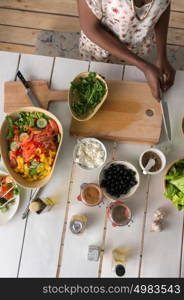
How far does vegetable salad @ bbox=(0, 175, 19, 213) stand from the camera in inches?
58.4

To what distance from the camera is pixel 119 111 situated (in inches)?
61.2

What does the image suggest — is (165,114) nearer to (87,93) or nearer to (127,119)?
(127,119)

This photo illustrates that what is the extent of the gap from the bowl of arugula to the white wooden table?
0.43ft

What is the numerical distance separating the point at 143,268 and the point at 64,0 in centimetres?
197

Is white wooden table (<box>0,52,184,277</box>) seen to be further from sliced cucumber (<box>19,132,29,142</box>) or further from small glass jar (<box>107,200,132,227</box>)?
sliced cucumber (<box>19,132,29,142</box>)

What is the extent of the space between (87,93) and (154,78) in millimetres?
300

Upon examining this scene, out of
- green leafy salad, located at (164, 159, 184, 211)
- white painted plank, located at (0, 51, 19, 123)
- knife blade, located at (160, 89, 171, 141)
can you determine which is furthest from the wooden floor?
green leafy salad, located at (164, 159, 184, 211)

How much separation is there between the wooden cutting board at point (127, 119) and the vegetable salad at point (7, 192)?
35 centimetres

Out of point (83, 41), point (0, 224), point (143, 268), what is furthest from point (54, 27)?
point (143, 268)

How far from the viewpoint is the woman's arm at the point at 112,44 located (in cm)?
147

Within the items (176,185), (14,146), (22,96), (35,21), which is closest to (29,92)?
(22,96)

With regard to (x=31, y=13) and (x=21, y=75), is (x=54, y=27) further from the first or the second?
(x=21, y=75)

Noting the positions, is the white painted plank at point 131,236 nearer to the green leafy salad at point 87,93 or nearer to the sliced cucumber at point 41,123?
the green leafy salad at point 87,93

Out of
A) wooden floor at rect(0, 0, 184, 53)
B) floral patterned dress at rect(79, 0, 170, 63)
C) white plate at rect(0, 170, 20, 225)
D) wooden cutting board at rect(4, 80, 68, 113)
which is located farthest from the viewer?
wooden floor at rect(0, 0, 184, 53)
